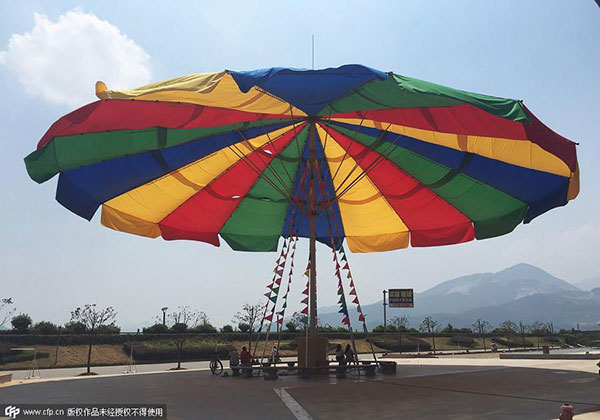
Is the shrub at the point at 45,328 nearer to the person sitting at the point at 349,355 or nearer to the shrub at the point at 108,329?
the shrub at the point at 108,329

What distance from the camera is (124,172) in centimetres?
1498

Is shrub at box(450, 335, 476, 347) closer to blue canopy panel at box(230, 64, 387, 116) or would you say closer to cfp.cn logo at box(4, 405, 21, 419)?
blue canopy panel at box(230, 64, 387, 116)

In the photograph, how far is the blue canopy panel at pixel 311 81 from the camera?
9281mm

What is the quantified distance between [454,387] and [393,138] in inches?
312

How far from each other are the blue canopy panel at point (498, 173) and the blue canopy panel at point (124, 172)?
396 cm

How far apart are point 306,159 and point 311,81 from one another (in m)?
8.83

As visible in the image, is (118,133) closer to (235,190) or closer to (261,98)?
(261,98)

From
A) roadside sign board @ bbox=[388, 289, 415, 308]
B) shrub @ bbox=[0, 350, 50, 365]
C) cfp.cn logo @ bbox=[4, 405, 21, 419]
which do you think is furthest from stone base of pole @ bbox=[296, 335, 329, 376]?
roadside sign board @ bbox=[388, 289, 415, 308]

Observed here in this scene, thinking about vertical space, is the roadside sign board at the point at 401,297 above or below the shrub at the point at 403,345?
above

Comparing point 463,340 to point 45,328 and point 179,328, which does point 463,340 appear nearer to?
point 179,328

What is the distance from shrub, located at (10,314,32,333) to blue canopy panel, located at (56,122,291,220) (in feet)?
95.7

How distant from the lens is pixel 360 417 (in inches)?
318

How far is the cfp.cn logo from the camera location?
8456 mm

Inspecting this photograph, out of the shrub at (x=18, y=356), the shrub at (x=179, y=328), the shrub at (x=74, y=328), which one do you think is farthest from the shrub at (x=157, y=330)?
the shrub at (x=18, y=356)
